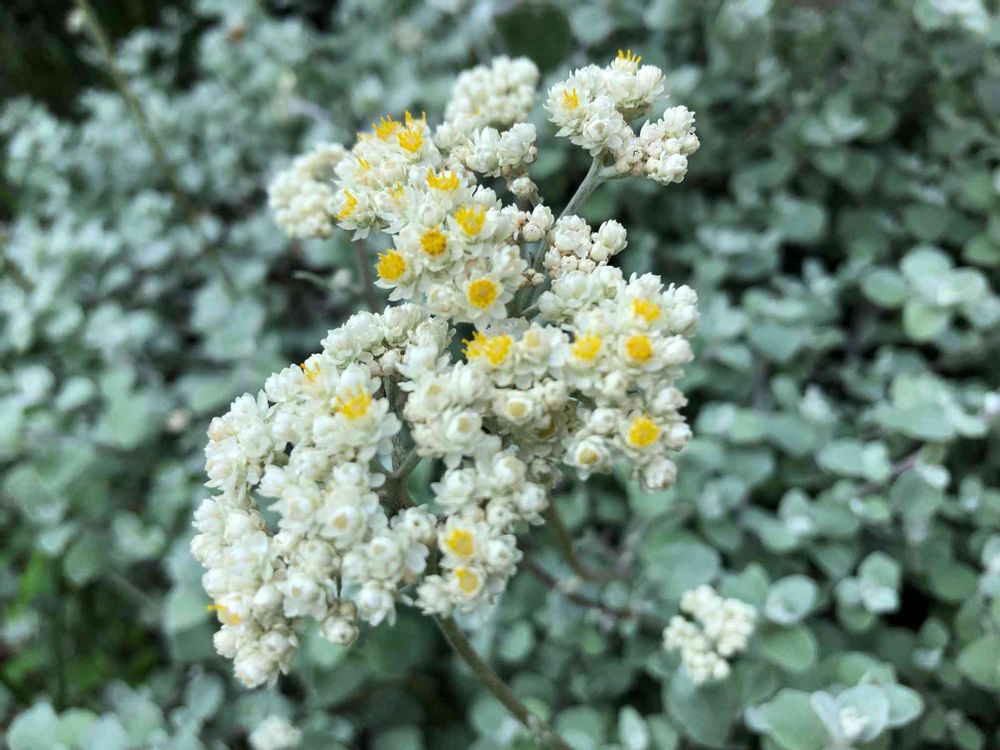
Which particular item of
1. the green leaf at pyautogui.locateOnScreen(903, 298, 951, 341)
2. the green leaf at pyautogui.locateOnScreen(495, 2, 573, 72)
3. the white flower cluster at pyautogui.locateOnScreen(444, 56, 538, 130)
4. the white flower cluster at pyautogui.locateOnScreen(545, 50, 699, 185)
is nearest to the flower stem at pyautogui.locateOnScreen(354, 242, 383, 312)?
the white flower cluster at pyautogui.locateOnScreen(444, 56, 538, 130)

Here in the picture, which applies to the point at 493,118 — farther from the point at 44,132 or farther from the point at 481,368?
the point at 44,132

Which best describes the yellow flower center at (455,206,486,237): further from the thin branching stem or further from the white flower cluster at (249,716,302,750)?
the white flower cluster at (249,716,302,750)

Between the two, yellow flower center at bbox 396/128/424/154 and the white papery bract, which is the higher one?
yellow flower center at bbox 396/128/424/154

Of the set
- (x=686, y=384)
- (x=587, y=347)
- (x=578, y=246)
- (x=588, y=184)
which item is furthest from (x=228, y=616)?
(x=686, y=384)

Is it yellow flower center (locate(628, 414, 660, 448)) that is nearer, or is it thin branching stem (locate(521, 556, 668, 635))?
yellow flower center (locate(628, 414, 660, 448))

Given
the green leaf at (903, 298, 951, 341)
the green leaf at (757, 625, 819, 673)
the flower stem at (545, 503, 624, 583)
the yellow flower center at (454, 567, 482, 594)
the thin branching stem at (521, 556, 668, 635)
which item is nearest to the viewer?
the yellow flower center at (454, 567, 482, 594)

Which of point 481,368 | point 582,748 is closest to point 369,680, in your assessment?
point 582,748
